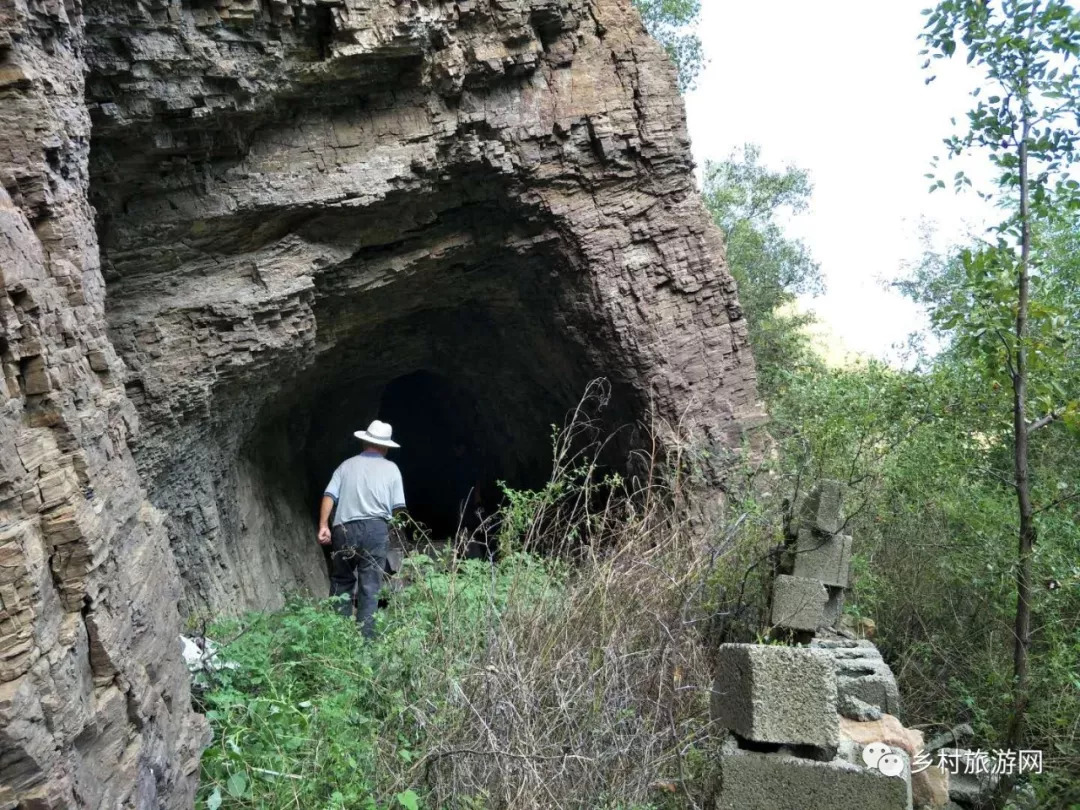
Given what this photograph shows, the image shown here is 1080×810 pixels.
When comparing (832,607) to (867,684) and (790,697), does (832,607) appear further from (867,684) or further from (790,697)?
(790,697)

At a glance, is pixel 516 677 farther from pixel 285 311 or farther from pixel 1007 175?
pixel 1007 175

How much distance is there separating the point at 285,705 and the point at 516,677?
1111 millimetres

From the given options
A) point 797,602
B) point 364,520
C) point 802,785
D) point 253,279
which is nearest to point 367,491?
point 364,520

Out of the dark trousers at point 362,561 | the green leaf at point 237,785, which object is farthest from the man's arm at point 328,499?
the green leaf at point 237,785

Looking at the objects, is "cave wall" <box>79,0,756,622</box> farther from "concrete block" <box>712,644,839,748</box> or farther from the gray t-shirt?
"concrete block" <box>712,644,839,748</box>

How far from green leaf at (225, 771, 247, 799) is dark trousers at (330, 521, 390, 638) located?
70.8 inches

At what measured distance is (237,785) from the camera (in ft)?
11.3

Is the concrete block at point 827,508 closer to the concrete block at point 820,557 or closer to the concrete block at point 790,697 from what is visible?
the concrete block at point 820,557

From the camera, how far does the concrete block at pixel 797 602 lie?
5141mm

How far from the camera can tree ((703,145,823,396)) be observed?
47.2 feet

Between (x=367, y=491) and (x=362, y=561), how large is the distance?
0.46m

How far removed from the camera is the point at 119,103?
499 cm

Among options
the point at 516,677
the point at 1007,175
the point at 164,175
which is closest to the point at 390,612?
the point at 516,677

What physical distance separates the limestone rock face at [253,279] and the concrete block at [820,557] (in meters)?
2.49
